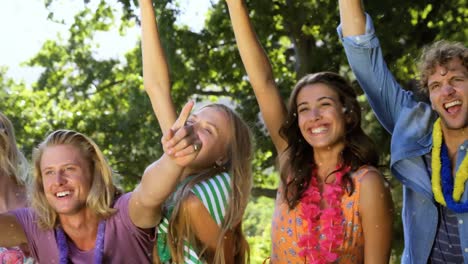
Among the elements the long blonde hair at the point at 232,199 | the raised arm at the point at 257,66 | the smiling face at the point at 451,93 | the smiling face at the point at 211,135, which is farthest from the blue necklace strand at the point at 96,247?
the smiling face at the point at 451,93

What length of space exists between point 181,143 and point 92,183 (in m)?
0.70

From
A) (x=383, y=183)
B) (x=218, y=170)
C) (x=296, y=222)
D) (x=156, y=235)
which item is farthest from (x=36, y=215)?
(x=383, y=183)

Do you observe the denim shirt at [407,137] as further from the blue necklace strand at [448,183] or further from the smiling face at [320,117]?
the smiling face at [320,117]

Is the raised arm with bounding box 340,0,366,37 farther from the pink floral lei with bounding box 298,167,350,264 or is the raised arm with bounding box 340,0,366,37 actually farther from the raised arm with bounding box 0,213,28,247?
the raised arm with bounding box 0,213,28,247

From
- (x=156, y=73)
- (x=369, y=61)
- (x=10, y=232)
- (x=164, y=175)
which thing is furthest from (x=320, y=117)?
(x=10, y=232)

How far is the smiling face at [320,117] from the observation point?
10.2ft

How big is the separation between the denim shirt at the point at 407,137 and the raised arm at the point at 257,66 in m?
0.34

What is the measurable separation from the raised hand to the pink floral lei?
2.47 ft

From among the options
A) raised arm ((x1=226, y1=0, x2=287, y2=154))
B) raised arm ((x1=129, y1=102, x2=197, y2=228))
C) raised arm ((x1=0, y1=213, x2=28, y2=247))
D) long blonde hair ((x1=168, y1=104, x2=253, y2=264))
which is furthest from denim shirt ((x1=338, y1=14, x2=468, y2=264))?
raised arm ((x1=0, y1=213, x2=28, y2=247))

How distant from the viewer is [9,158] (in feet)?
12.3

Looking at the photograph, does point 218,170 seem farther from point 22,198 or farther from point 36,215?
point 22,198

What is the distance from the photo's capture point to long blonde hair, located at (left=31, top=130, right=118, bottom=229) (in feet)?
9.61

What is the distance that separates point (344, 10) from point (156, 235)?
1153 millimetres

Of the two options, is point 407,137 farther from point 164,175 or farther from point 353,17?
point 164,175
